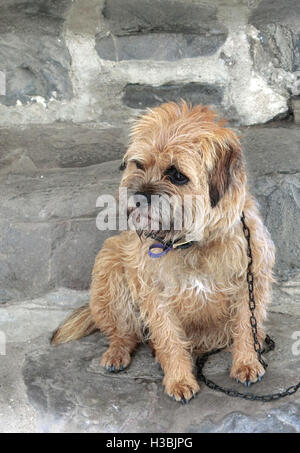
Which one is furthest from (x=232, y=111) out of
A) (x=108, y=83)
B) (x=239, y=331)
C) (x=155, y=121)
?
(x=239, y=331)

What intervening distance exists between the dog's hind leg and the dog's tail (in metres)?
0.09

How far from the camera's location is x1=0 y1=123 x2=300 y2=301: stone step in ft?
10.5

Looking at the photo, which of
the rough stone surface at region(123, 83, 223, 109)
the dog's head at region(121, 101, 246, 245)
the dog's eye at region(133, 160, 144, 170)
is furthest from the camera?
the rough stone surface at region(123, 83, 223, 109)

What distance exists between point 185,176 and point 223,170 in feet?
0.52

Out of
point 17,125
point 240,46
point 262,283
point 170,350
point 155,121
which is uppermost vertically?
point 240,46

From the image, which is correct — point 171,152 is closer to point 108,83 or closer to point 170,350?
point 170,350

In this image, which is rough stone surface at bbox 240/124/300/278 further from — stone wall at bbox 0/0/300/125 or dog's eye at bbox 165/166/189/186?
dog's eye at bbox 165/166/189/186

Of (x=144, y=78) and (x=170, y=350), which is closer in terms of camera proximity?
(x=170, y=350)

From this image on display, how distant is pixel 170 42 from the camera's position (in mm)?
3244

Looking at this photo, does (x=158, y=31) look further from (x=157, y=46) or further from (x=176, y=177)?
(x=176, y=177)

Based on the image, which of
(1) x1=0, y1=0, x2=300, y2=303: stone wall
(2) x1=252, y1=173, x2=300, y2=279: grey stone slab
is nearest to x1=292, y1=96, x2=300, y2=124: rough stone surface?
(1) x1=0, y1=0, x2=300, y2=303: stone wall

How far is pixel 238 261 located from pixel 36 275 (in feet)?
4.33

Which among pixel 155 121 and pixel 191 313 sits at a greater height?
pixel 155 121

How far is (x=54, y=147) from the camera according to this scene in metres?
3.38
